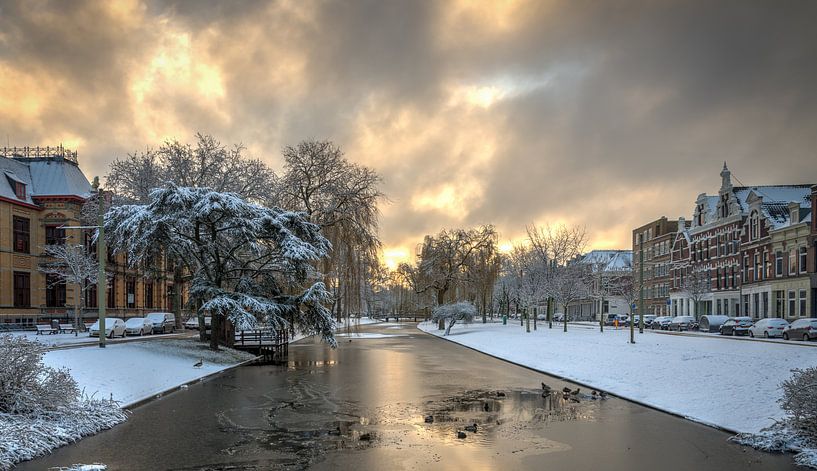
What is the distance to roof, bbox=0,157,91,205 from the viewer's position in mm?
47719

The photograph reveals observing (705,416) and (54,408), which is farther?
(705,416)

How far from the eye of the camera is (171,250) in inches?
1035

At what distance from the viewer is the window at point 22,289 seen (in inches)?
1806

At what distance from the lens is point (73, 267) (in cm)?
4084

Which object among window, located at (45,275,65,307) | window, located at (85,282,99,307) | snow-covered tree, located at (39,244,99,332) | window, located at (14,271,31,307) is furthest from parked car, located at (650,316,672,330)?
window, located at (14,271,31,307)

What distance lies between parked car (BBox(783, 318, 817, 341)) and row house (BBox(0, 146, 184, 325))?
40.5m

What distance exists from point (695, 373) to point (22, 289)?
160ft

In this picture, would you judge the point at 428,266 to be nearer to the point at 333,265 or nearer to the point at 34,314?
the point at 333,265

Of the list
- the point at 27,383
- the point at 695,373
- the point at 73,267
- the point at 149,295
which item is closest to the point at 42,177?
the point at 73,267

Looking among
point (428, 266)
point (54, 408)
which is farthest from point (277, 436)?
point (428, 266)

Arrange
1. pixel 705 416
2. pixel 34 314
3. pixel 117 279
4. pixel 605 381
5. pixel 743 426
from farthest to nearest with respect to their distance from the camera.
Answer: pixel 117 279, pixel 34 314, pixel 605 381, pixel 705 416, pixel 743 426

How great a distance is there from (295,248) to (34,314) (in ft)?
108

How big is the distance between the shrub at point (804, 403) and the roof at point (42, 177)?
4984 cm

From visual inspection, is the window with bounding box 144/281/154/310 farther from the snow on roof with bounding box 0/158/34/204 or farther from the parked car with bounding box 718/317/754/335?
the parked car with bounding box 718/317/754/335
